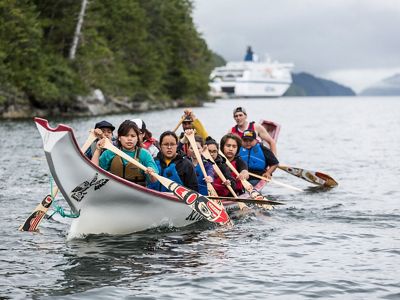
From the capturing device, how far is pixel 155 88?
71.6 m

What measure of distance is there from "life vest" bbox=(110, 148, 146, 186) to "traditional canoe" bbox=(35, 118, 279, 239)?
573 mm

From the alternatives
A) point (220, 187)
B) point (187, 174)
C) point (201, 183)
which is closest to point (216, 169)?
point (201, 183)

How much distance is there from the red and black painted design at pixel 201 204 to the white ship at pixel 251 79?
153796 mm

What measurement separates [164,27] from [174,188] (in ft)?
228

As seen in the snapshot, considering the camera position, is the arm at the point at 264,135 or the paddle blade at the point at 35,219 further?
the arm at the point at 264,135

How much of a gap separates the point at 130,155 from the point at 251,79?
166178 millimetres

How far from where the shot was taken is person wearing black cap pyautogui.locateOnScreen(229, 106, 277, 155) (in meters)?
15.2

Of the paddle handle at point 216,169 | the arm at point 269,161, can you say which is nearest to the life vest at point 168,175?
the paddle handle at point 216,169

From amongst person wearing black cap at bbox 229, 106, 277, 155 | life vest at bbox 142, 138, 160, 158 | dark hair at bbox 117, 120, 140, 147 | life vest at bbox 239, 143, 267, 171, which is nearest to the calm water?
life vest at bbox 239, 143, 267, 171

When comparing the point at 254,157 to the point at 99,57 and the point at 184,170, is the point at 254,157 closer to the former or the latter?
the point at 184,170

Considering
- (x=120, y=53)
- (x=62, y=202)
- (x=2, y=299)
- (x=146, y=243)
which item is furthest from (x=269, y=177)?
(x=120, y=53)

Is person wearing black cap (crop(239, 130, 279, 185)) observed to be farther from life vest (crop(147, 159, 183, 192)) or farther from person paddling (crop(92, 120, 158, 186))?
person paddling (crop(92, 120, 158, 186))

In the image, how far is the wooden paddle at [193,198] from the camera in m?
10.00

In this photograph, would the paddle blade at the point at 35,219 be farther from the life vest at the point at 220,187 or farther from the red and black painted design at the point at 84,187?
the life vest at the point at 220,187
